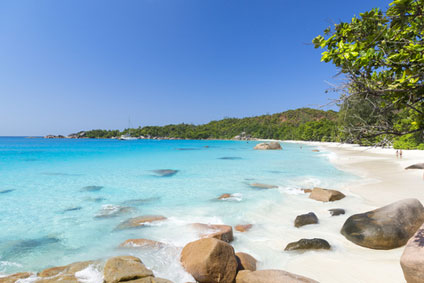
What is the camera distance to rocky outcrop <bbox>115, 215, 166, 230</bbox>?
7.57 meters

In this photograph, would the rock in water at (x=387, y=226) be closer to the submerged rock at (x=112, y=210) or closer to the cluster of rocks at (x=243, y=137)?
the submerged rock at (x=112, y=210)

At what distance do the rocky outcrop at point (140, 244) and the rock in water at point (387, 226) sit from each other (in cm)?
506

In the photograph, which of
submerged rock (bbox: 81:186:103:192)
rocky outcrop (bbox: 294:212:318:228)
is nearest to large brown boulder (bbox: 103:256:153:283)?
rocky outcrop (bbox: 294:212:318:228)

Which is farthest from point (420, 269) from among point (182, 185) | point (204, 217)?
point (182, 185)

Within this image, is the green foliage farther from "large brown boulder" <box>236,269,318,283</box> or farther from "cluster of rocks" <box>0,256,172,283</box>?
"cluster of rocks" <box>0,256,172,283</box>

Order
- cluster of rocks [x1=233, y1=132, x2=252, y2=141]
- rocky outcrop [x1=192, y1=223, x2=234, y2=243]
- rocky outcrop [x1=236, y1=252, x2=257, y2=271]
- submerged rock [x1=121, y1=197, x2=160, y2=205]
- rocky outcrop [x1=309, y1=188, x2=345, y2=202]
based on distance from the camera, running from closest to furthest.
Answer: rocky outcrop [x1=236, y1=252, x2=257, y2=271] < rocky outcrop [x1=192, y1=223, x2=234, y2=243] < rocky outcrop [x1=309, y1=188, x2=345, y2=202] < submerged rock [x1=121, y1=197, x2=160, y2=205] < cluster of rocks [x1=233, y1=132, x2=252, y2=141]

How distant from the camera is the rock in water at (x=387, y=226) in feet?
17.0

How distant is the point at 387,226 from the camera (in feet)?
17.4

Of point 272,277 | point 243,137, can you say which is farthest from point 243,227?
point 243,137

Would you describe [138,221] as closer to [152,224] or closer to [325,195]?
[152,224]

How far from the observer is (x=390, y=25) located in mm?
2773

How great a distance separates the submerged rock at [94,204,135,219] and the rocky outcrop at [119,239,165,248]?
118 inches

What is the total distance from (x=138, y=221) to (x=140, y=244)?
1928mm

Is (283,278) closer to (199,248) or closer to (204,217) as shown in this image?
(199,248)
